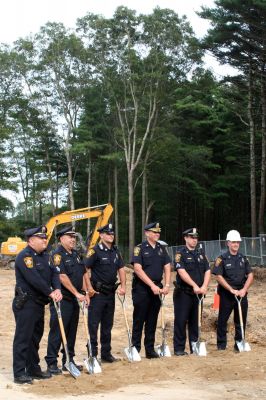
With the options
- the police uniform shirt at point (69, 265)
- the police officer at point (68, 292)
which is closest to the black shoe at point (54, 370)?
the police officer at point (68, 292)

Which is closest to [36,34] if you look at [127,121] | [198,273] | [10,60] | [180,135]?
[10,60]

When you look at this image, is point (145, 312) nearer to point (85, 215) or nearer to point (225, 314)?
point (225, 314)

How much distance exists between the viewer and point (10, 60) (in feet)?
142

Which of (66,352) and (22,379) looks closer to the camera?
(22,379)

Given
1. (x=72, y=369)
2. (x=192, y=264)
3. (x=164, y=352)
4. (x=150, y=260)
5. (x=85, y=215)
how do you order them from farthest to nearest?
(x=85, y=215) → (x=192, y=264) → (x=150, y=260) → (x=164, y=352) → (x=72, y=369)

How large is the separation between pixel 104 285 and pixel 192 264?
4.51 feet

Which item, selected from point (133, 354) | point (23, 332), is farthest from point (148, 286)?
point (23, 332)

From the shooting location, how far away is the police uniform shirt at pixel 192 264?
8.55 meters

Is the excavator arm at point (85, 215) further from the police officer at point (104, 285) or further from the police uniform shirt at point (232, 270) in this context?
the police officer at point (104, 285)

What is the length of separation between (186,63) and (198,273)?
96.9 feet

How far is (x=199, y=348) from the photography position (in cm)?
830

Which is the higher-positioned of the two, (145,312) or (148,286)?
(148,286)

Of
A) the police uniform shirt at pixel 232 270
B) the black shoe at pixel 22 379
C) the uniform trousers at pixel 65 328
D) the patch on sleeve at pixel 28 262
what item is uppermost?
the patch on sleeve at pixel 28 262

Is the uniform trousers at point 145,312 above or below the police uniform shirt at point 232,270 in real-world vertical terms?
below
